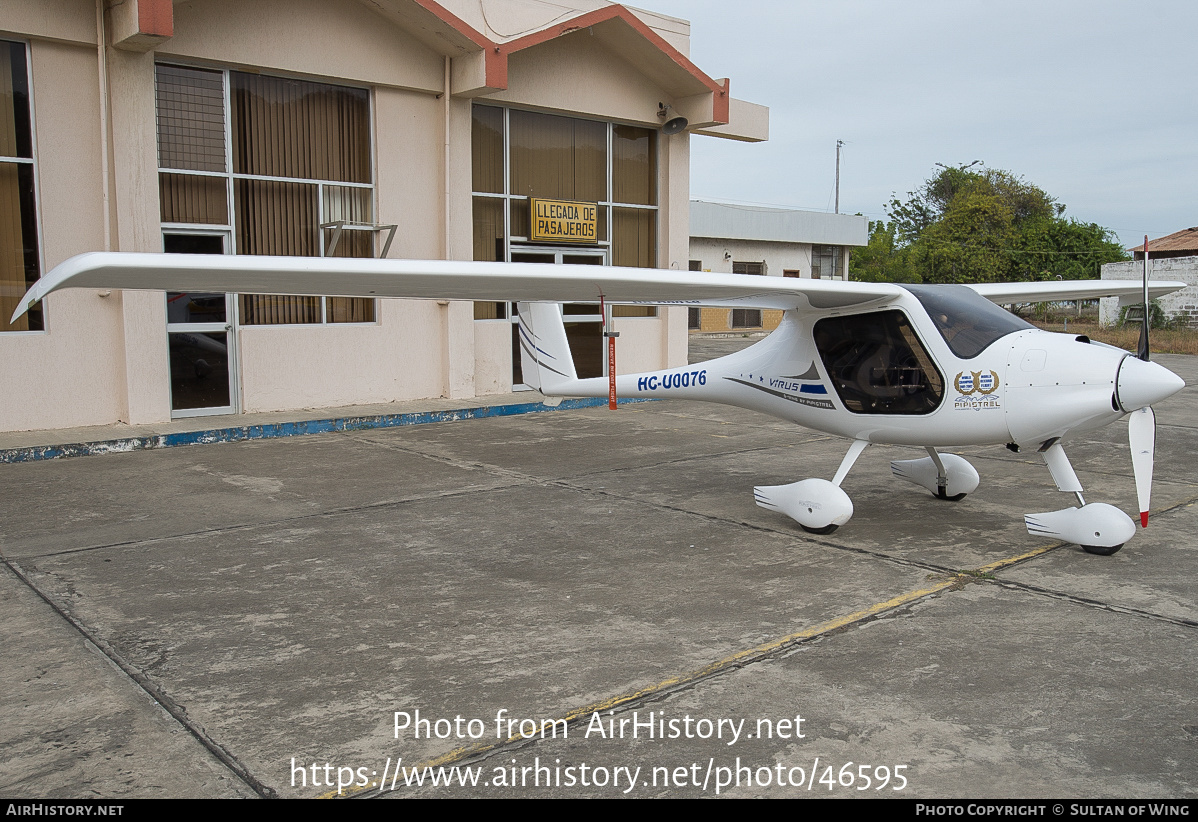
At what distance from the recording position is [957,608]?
4.69 m

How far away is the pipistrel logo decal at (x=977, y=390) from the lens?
5746mm

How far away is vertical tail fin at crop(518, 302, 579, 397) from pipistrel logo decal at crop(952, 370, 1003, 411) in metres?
3.50

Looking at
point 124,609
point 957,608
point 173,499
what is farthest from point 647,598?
point 173,499

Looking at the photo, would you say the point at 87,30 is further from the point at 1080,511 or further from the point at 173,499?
the point at 1080,511

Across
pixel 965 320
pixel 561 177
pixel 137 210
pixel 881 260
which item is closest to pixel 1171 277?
pixel 881 260

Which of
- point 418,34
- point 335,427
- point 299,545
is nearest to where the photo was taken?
point 299,545

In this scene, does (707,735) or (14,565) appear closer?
(707,735)

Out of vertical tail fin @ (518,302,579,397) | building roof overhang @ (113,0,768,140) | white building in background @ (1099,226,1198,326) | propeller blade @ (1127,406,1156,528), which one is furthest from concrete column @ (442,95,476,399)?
white building in background @ (1099,226,1198,326)

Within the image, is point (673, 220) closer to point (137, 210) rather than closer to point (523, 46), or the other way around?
point (523, 46)

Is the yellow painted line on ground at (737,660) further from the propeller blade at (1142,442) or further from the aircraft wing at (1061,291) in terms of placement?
the aircraft wing at (1061,291)

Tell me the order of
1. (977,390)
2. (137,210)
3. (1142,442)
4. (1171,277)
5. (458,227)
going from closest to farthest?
(1142,442)
(977,390)
(137,210)
(458,227)
(1171,277)

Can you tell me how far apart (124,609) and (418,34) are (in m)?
9.79

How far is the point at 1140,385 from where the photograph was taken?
532 cm

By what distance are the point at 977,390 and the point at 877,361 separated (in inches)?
27.9
